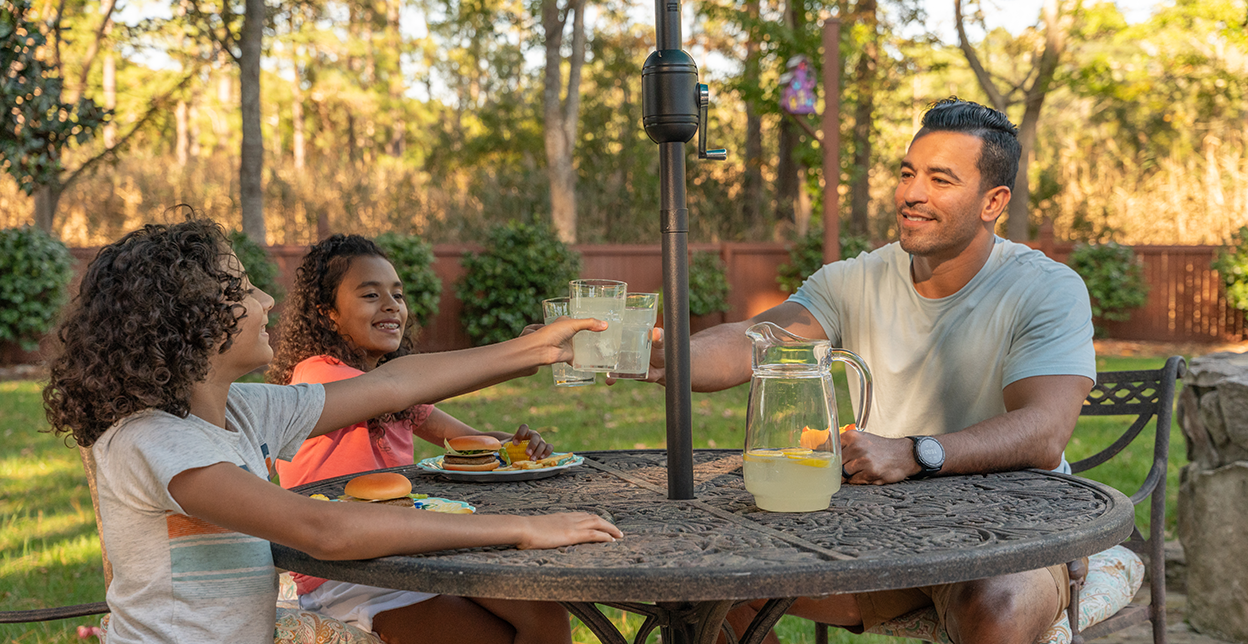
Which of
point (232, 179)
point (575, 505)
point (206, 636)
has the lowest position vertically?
point (206, 636)

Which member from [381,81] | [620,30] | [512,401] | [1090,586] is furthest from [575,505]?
[381,81]

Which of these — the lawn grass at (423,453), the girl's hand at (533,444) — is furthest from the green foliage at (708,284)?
the girl's hand at (533,444)

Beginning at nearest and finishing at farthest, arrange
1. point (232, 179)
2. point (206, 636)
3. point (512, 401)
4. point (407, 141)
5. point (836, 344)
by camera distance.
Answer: point (206, 636) < point (836, 344) < point (512, 401) < point (232, 179) < point (407, 141)

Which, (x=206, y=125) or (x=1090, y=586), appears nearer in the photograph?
(x=1090, y=586)

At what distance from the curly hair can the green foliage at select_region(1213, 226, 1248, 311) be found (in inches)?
541

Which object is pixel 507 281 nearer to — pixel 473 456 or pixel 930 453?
pixel 473 456

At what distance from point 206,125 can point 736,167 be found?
2088 centimetres

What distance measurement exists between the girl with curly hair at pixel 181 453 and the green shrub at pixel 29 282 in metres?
9.67

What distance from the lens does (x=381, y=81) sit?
32.6 meters

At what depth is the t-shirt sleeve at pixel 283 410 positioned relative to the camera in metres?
2.10

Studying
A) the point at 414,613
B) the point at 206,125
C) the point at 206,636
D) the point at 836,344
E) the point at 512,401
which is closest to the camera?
the point at 206,636

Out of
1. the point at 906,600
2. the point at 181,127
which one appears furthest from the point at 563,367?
the point at 181,127

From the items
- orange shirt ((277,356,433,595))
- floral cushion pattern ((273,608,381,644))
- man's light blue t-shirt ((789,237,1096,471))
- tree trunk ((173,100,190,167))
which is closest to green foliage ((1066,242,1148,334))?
man's light blue t-shirt ((789,237,1096,471))

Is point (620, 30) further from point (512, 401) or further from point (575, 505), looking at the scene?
point (575, 505)
